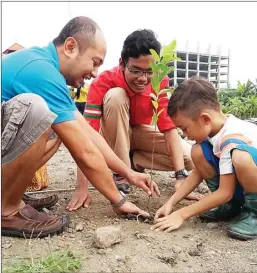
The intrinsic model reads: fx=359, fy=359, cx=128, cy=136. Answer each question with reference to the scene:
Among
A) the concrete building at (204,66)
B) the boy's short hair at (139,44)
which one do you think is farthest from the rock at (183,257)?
the concrete building at (204,66)

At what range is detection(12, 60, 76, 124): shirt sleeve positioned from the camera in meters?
1.68

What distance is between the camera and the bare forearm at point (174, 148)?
8.71ft

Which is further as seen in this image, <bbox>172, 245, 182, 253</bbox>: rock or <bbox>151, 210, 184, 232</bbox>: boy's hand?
<bbox>151, 210, 184, 232</bbox>: boy's hand

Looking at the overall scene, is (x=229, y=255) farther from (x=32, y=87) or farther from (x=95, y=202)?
(x=32, y=87)

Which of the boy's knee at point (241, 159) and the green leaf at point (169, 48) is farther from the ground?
the green leaf at point (169, 48)

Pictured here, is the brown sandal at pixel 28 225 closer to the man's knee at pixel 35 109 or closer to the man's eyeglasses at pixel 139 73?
the man's knee at pixel 35 109

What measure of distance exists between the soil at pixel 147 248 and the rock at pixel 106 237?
2 cm

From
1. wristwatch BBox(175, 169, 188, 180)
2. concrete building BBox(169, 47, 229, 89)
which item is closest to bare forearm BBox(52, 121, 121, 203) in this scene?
wristwatch BBox(175, 169, 188, 180)

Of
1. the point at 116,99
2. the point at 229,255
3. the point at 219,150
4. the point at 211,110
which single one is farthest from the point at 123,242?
the point at 116,99

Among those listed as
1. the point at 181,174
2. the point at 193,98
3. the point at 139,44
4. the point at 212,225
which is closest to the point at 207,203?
the point at 212,225

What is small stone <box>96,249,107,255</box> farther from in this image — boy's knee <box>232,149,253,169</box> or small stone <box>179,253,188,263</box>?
boy's knee <box>232,149,253,169</box>

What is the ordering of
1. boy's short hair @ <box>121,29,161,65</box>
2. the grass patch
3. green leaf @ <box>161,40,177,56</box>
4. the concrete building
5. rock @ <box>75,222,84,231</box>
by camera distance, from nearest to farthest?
the grass patch
rock @ <box>75,222,84,231</box>
green leaf @ <box>161,40,177,56</box>
boy's short hair @ <box>121,29,161,65</box>
the concrete building

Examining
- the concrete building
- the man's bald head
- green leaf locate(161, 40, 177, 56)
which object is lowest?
the concrete building

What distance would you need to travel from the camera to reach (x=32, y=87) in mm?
1700
